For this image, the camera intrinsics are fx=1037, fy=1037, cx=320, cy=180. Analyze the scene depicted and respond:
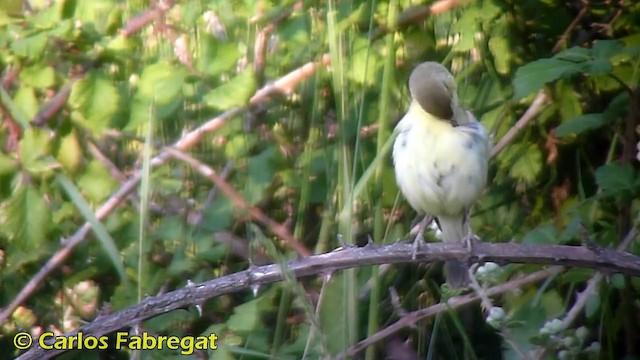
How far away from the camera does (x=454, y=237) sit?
276 cm

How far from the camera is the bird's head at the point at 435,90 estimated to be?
242cm

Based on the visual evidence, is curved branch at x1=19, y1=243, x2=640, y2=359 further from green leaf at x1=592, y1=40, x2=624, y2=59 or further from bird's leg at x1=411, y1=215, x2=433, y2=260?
green leaf at x1=592, y1=40, x2=624, y2=59

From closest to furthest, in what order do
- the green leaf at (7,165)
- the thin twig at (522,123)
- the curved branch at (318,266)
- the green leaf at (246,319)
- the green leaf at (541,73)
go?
the curved branch at (318,266) → the green leaf at (541,73) → the green leaf at (246,319) → the green leaf at (7,165) → the thin twig at (522,123)

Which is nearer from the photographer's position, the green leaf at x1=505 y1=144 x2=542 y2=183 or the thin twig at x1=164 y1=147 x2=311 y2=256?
the thin twig at x1=164 y1=147 x2=311 y2=256

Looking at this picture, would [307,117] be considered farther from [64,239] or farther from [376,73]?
[64,239]

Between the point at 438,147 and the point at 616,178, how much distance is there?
42 centimetres

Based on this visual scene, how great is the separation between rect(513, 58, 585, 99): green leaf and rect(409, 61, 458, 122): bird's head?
174 mm

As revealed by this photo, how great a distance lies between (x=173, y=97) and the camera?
8.00 feet

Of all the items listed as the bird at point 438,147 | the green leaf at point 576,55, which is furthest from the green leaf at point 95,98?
the green leaf at point 576,55

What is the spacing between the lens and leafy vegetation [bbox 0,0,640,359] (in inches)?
95.3

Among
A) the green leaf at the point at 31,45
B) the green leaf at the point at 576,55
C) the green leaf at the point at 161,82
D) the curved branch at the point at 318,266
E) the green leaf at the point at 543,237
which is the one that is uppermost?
the green leaf at the point at 31,45

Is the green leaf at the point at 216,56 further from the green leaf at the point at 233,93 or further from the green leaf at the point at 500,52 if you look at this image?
the green leaf at the point at 500,52

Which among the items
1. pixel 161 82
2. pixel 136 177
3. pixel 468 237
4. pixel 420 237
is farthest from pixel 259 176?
pixel 468 237

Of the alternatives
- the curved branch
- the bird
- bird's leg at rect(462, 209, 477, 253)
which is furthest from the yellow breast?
the curved branch
